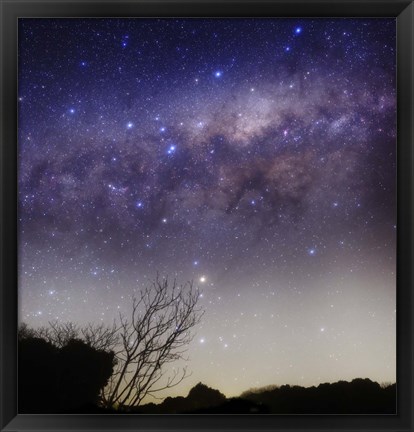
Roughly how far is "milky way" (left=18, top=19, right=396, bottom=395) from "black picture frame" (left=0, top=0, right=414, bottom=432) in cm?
5

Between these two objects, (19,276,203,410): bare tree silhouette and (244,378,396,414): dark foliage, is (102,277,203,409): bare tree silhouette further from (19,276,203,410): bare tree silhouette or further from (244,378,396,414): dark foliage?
(244,378,396,414): dark foliage

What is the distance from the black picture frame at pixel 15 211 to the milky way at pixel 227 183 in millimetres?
50

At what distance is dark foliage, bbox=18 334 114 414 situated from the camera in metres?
1.60

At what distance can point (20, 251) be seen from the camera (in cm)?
163

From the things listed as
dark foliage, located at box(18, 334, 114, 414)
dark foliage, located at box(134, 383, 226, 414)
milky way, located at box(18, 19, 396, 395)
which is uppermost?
milky way, located at box(18, 19, 396, 395)

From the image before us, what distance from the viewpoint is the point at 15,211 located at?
1.59 meters

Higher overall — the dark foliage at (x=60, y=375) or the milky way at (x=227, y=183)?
the milky way at (x=227, y=183)

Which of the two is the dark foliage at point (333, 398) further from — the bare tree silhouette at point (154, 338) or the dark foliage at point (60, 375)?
the dark foliage at point (60, 375)

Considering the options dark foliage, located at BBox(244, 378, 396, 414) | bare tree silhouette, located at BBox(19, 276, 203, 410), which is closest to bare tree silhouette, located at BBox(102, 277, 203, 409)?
bare tree silhouette, located at BBox(19, 276, 203, 410)

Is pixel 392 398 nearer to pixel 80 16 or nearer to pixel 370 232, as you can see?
pixel 370 232

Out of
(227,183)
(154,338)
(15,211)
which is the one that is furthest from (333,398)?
(15,211)

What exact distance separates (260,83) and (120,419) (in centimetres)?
118

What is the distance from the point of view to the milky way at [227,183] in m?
1.64

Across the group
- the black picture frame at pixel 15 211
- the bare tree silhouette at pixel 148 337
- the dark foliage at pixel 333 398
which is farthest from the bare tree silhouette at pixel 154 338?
the dark foliage at pixel 333 398
